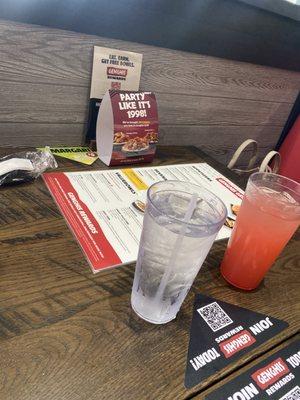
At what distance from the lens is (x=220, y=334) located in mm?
521

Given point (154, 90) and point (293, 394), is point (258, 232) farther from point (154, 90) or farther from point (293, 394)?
point (154, 90)

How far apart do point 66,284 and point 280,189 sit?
0.43 meters

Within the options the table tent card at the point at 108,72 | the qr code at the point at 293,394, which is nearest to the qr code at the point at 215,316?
the qr code at the point at 293,394

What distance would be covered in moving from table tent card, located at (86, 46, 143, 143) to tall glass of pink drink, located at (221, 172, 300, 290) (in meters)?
0.57

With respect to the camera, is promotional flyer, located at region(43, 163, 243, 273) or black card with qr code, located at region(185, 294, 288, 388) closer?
black card with qr code, located at region(185, 294, 288, 388)

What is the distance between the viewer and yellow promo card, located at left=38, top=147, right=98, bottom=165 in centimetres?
94

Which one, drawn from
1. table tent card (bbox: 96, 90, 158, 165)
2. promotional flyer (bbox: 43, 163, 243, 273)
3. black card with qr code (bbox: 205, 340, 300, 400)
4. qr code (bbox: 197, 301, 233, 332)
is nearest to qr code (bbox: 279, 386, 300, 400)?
black card with qr code (bbox: 205, 340, 300, 400)

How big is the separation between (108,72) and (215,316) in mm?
781

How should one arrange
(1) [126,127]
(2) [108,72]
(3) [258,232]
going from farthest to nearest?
(2) [108,72]
(1) [126,127]
(3) [258,232]

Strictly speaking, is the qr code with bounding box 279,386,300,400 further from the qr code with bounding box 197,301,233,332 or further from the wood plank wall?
the wood plank wall

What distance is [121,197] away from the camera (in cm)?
79

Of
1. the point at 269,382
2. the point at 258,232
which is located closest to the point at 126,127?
the point at 258,232

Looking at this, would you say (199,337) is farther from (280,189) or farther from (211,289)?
(280,189)

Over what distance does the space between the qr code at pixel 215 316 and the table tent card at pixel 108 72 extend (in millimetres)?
659
